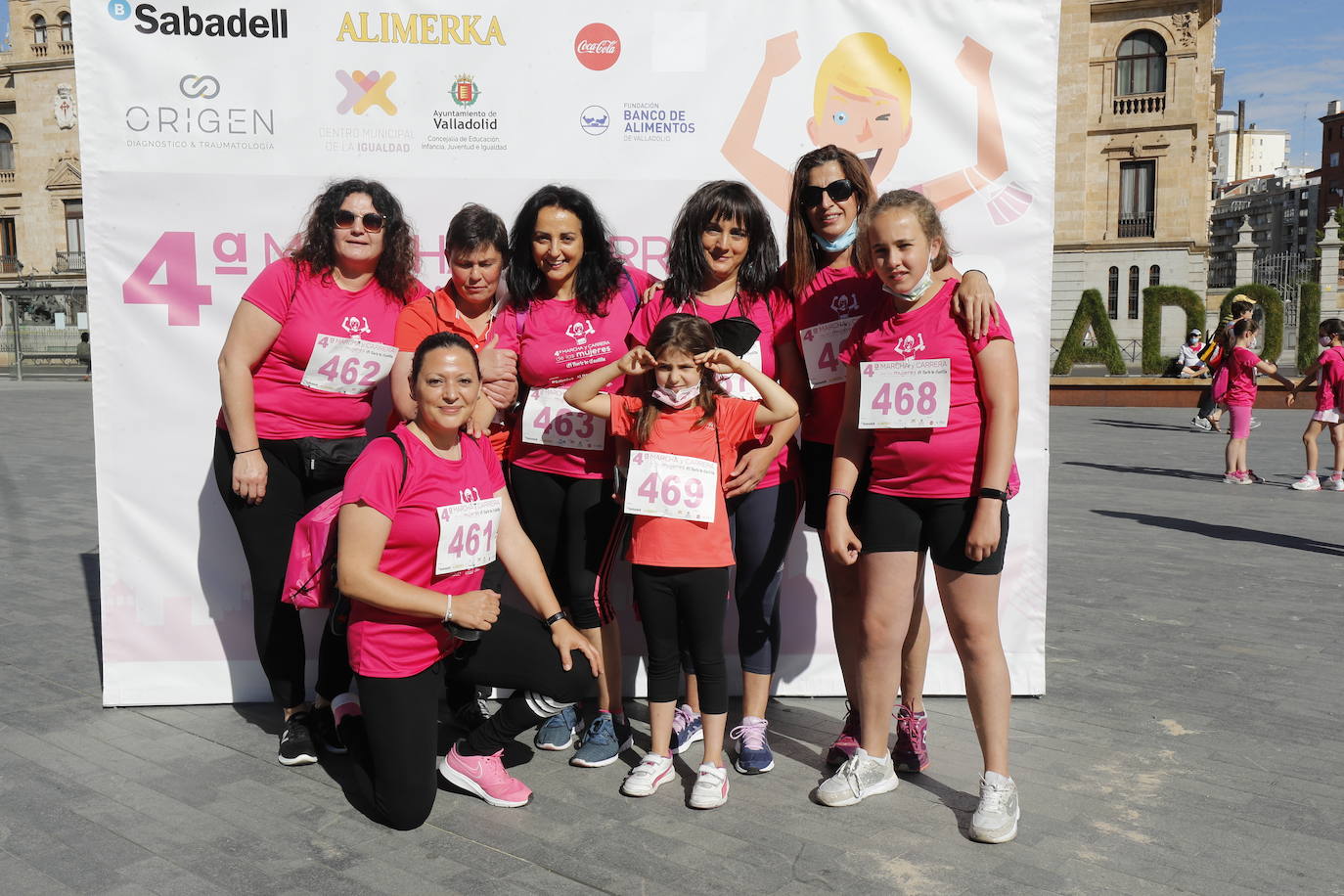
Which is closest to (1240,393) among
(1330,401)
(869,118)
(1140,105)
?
(1330,401)

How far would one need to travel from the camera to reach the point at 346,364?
385 centimetres

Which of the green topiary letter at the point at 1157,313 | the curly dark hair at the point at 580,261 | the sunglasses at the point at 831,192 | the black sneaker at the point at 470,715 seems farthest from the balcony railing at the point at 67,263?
the sunglasses at the point at 831,192

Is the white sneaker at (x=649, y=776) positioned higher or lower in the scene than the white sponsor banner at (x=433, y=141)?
lower

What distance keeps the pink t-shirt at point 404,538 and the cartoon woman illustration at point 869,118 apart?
1.90 metres

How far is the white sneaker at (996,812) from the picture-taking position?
309cm

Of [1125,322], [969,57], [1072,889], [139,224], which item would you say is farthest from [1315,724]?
[1125,322]

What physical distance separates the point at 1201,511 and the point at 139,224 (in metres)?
8.53

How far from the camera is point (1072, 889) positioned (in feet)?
9.24

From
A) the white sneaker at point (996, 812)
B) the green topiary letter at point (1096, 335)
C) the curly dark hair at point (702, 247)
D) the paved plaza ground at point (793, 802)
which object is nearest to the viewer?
the paved plaza ground at point (793, 802)

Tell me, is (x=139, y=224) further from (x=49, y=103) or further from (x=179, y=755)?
(x=49, y=103)

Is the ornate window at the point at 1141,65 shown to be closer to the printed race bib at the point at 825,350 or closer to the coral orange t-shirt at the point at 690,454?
the printed race bib at the point at 825,350

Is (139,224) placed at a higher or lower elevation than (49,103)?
lower

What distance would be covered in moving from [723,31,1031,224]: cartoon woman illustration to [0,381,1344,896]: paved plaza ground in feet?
6.97

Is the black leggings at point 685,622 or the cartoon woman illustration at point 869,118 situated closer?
the black leggings at point 685,622
